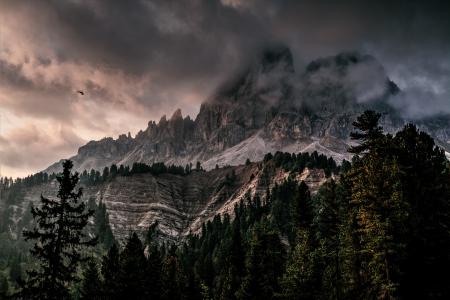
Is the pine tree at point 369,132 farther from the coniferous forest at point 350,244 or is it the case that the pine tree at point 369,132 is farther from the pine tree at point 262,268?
the pine tree at point 262,268

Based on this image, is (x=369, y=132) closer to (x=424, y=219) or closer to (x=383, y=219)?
(x=383, y=219)

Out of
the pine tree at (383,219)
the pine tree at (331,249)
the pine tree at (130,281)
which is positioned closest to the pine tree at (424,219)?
the pine tree at (383,219)

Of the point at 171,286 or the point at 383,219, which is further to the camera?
the point at 171,286

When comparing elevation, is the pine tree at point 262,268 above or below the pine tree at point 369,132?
below

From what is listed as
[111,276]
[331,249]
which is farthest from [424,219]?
[111,276]

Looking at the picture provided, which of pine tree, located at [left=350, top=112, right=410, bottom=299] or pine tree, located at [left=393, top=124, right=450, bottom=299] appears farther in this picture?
pine tree, located at [left=393, top=124, right=450, bottom=299]

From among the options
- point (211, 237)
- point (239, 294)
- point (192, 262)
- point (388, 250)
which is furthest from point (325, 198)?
point (211, 237)

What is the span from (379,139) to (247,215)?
140 metres

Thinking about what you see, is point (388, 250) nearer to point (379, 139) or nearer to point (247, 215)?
point (379, 139)

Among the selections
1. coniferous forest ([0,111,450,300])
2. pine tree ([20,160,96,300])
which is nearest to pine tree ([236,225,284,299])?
coniferous forest ([0,111,450,300])

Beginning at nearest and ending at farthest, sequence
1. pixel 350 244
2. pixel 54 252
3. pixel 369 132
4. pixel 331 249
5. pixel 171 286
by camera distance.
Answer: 1. pixel 54 252
2. pixel 369 132
3. pixel 350 244
4. pixel 331 249
5. pixel 171 286

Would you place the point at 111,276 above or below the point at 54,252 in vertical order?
below

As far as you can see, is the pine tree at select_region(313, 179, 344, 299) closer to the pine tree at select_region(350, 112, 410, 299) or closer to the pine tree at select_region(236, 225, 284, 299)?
the pine tree at select_region(236, 225, 284, 299)

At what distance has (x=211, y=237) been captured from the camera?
167m
